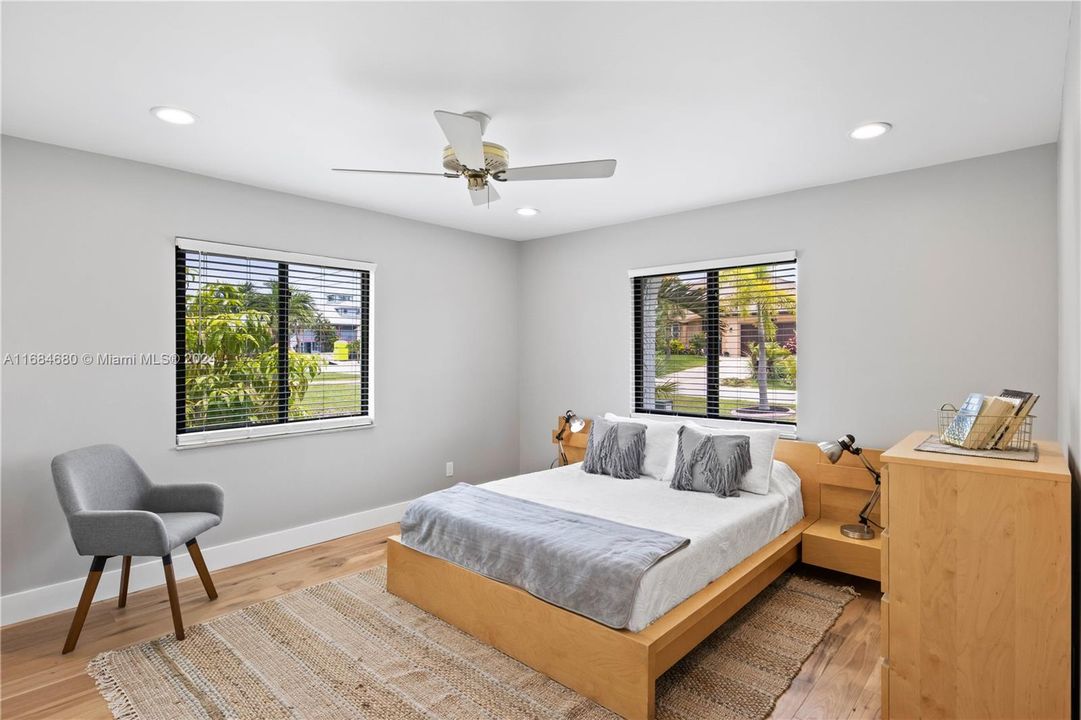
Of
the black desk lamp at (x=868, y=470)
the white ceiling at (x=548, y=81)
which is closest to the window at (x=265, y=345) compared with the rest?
the white ceiling at (x=548, y=81)

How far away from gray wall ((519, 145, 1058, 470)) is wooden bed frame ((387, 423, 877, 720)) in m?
0.56

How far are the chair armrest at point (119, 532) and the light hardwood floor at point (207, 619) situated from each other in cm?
51

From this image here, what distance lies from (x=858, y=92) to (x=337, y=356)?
373 cm

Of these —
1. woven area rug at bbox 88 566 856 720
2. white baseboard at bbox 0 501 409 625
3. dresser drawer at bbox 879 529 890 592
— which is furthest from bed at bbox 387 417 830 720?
white baseboard at bbox 0 501 409 625

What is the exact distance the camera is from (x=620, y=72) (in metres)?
2.22

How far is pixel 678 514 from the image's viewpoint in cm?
306

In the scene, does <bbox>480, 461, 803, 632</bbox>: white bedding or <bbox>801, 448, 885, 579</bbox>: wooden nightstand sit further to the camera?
<bbox>801, 448, 885, 579</bbox>: wooden nightstand

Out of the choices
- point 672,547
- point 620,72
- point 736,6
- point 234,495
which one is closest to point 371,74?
point 620,72

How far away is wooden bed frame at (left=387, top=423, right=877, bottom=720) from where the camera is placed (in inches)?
84.4

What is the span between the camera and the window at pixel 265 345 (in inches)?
140

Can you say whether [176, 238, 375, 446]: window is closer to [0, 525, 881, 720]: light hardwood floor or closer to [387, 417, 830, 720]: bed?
[0, 525, 881, 720]: light hardwood floor

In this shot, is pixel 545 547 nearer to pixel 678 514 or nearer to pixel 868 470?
pixel 678 514

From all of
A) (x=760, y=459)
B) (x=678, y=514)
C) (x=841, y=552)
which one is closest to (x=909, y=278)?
(x=760, y=459)

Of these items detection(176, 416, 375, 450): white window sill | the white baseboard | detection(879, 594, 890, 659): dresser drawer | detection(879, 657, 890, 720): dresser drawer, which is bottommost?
the white baseboard
